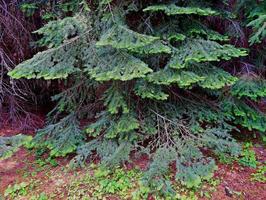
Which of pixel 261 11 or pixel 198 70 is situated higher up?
pixel 261 11

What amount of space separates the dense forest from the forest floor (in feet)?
0.55

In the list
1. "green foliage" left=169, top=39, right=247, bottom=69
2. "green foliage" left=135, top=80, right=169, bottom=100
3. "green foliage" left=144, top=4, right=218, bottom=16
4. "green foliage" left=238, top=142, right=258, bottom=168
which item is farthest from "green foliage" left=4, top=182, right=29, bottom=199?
"green foliage" left=238, top=142, right=258, bottom=168

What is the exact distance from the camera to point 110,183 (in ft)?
13.1

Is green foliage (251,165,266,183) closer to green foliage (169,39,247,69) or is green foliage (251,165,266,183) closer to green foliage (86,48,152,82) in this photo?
green foliage (169,39,247,69)

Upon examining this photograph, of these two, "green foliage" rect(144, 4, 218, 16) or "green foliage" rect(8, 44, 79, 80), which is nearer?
"green foliage" rect(144, 4, 218, 16)

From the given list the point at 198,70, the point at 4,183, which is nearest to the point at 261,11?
the point at 198,70

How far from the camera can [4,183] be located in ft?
14.1

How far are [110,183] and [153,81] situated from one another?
1.58 meters

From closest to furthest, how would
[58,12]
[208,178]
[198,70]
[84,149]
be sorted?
1. [208,178]
2. [198,70]
3. [84,149]
4. [58,12]

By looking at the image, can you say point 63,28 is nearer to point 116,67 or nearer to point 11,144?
point 116,67

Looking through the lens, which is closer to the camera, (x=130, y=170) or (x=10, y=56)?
(x=130, y=170)

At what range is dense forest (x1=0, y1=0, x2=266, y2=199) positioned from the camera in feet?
12.6

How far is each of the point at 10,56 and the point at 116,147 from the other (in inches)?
129

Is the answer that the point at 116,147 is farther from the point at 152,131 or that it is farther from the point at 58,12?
the point at 58,12
